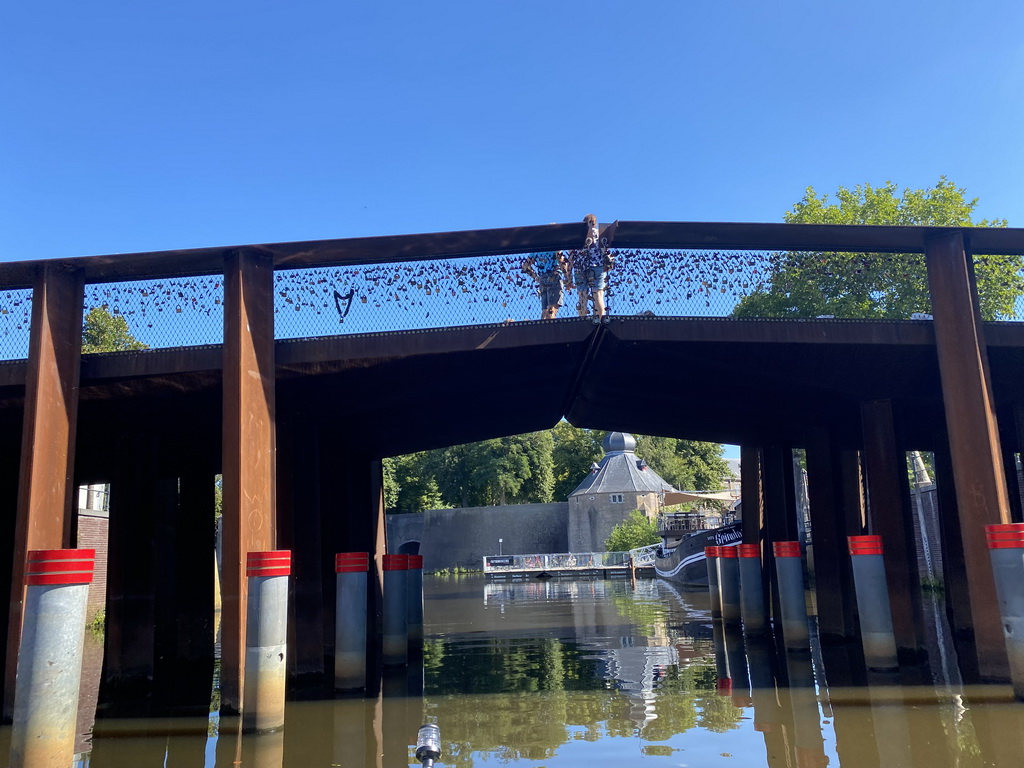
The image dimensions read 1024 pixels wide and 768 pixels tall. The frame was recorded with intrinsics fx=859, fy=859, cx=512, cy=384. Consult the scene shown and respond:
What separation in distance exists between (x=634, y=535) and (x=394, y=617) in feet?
123

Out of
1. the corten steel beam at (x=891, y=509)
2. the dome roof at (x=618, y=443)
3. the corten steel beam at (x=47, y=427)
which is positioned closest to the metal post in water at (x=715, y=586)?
the corten steel beam at (x=891, y=509)

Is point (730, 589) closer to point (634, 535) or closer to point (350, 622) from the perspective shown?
point (350, 622)

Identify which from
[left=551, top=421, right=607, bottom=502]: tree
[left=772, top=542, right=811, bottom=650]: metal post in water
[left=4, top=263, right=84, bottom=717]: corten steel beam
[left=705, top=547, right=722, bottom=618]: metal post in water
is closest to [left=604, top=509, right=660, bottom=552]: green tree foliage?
[left=551, top=421, right=607, bottom=502]: tree

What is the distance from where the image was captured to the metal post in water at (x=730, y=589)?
2028 cm

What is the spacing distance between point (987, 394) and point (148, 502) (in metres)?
13.0

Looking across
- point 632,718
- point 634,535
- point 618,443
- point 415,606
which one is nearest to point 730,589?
point 415,606

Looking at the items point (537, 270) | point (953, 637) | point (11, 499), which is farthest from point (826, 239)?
point (11, 499)

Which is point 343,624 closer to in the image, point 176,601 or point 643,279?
point 176,601

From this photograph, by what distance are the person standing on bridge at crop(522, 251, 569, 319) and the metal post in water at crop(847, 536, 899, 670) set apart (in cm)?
561

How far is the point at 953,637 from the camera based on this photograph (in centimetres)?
1689

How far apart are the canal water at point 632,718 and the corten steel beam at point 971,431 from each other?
3.16 ft

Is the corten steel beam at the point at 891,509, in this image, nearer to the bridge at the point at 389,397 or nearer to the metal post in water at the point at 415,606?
the bridge at the point at 389,397

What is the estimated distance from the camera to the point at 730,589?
20.4 meters

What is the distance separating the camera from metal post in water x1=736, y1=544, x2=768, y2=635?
18.0 meters
